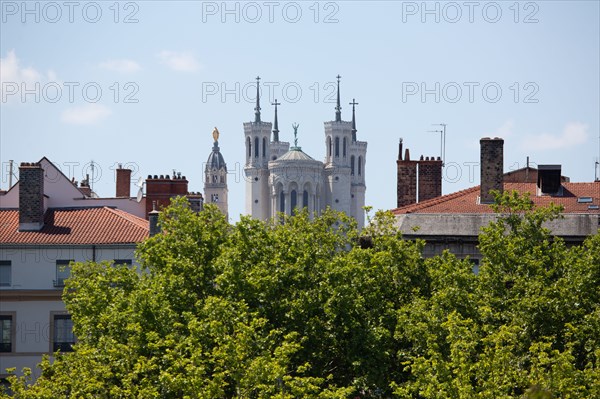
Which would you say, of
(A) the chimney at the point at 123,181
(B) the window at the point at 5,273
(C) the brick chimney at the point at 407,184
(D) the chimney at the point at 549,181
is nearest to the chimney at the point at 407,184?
(C) the brick chimney at the point at 407,184

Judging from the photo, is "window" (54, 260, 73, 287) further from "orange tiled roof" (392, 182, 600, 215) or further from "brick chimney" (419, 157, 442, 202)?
"brick chimney" (419, 157, 442, 202)

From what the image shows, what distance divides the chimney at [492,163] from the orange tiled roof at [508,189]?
91 centimetres

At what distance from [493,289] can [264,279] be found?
20.9 feet

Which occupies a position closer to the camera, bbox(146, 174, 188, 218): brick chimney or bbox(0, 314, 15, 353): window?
bbox(0, 314, 15, 353): window

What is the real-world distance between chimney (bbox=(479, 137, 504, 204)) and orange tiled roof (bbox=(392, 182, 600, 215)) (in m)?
0.91

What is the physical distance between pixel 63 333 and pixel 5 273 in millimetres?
3241

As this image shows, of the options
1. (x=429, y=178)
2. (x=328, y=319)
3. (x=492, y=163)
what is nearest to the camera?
(x=328, y=319)

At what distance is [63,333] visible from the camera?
56.2 m

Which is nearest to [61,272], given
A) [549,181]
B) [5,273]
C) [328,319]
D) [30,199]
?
[5,273]

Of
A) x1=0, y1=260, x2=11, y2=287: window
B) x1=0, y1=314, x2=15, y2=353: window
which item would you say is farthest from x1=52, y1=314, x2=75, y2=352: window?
x1=0, y1=260, x2=11, y2=287: window

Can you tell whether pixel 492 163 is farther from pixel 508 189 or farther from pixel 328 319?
pixel 328 319

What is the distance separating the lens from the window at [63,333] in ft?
184

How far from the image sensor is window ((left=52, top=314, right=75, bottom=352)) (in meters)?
56.0

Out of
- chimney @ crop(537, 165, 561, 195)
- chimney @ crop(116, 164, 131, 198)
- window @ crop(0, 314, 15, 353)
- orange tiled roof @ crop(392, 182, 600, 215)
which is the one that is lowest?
window @ crop(0, 314, 15, 353)
